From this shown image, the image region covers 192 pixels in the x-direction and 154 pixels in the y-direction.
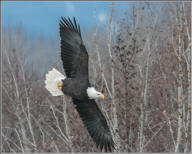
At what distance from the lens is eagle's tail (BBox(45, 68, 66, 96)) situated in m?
4.72

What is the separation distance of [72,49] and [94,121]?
1.25 metres

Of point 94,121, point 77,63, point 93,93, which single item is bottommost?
point 94,121

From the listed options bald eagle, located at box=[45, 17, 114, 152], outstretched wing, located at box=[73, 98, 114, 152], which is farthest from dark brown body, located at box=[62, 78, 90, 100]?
outstretched wing, located at box=[73, 98, 114, 152]

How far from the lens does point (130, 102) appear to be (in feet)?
20.1

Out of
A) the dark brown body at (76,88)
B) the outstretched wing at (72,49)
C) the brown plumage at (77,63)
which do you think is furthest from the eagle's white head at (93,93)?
the outstretched wing at (72,49)

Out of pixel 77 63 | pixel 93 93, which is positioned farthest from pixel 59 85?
pixel 93 93

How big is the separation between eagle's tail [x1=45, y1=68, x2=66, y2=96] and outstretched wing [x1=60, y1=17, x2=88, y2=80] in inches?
6.4

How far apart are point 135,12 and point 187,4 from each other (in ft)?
14.3

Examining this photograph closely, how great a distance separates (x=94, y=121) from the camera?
201 inches

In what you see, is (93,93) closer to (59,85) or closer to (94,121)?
(59,85)

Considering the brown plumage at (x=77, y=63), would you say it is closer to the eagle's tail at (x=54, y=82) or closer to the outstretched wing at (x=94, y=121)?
the outstretched wing at (x=94, y=121)

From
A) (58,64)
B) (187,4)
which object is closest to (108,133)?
(58,64)

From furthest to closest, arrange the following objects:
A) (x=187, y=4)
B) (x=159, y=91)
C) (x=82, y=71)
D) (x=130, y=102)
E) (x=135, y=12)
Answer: (x=187, y=4)
(x=159, y=91)
(x=130, y=102)
(x=135, y=12)
(x=82, y=71)

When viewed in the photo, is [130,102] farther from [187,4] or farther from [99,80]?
[187,4]
